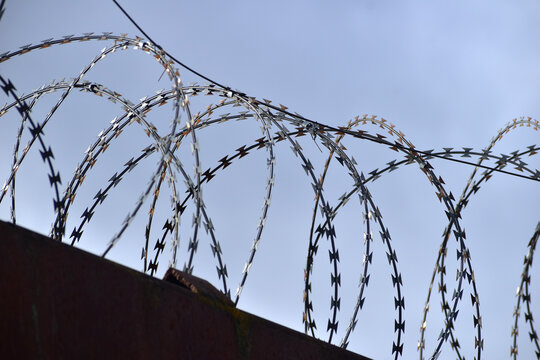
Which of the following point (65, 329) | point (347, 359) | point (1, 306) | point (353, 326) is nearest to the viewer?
point (1, 306)

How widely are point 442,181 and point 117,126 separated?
3.50 meters

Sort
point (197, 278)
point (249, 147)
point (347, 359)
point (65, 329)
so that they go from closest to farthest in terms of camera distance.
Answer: point (65, 329), point (197, 278), point (347, 359), point (249, 147)

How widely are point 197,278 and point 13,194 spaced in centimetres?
348

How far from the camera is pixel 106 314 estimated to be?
212 inches

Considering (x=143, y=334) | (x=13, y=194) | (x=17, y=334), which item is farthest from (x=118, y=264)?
(x=13, y=194)

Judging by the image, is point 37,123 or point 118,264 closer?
point 118,264

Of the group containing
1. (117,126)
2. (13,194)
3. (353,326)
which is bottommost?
(353,326)

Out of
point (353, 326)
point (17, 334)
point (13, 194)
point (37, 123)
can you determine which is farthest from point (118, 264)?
point (13, 194)

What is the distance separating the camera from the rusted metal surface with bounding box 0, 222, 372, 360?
4.96 m

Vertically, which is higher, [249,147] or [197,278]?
[249,147]

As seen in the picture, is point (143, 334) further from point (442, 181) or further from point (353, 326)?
point (442, 181)

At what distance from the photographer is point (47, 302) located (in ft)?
16.7

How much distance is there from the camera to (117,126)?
9.06 metres

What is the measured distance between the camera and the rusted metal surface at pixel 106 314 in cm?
496
